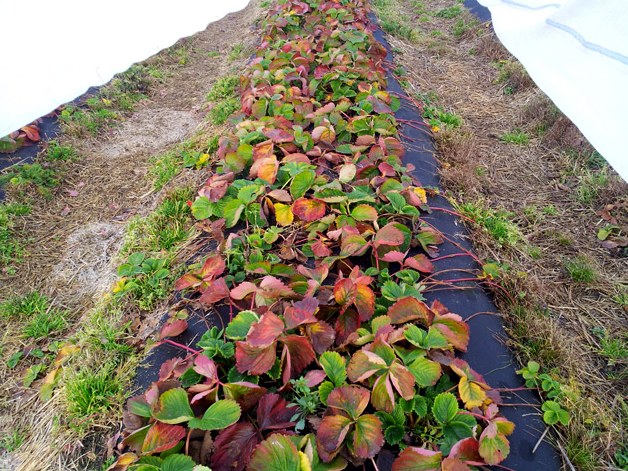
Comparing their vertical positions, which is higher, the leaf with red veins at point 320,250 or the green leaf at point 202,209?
the green leaf at point 202,209

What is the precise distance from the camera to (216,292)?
1.51 m

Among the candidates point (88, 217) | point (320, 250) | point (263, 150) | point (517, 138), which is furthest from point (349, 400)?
point (517, 138)

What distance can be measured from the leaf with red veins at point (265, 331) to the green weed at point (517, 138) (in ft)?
8.90

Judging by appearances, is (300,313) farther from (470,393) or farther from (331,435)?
(470,393)

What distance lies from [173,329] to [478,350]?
45.4 inches

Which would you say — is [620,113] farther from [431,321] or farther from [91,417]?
[91,417]

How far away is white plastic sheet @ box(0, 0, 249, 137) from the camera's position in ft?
8.08

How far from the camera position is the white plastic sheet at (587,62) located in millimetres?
1967

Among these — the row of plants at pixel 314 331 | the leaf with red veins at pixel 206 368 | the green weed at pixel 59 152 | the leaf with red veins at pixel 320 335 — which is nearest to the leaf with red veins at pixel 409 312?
the row of plants at pixel 314 331

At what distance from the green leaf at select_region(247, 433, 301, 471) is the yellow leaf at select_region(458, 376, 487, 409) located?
55cm

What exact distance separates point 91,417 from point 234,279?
0.67 meters

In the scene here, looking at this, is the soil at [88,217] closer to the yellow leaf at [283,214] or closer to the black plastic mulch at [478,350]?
the black plastic mulch at [478,350]

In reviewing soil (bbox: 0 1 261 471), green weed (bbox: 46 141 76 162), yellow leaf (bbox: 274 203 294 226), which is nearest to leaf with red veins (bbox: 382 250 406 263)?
yellow leaf (bbox: 274 203 294 226)

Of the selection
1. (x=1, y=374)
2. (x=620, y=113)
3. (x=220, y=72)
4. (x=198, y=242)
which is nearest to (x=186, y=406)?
(x=198, y=242)
